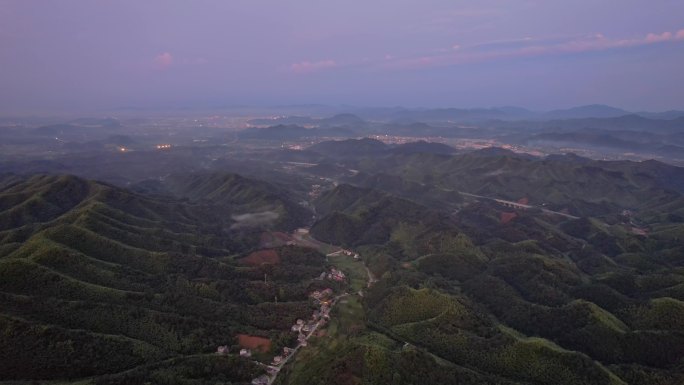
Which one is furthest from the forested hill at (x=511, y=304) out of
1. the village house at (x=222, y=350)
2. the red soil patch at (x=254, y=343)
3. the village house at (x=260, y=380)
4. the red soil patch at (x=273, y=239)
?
the village house at (x=222, y=350)

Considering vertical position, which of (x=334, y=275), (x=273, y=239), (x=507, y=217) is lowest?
(x=334, y=275)

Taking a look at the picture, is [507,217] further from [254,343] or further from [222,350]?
[222,350]

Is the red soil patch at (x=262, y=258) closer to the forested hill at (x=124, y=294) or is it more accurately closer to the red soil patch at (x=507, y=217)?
Result: the forested hill at (x=124, y=294)

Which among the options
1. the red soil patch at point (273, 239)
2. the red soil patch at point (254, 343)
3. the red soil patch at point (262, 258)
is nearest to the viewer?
the red soil patch at point (254, 343)

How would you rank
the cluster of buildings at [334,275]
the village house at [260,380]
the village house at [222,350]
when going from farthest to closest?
1. the cluster of buildings at [334,275]
2. the village house at [222,350]
3. the village house at [260,380]

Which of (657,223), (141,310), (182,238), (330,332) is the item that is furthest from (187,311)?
(657,223)

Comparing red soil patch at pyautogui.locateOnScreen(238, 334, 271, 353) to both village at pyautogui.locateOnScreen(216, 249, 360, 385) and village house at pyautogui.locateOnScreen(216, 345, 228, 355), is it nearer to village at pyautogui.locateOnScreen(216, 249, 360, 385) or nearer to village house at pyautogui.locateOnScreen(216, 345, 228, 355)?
village at pyautogui.locateOnScreen(216, 249, 360, 385)

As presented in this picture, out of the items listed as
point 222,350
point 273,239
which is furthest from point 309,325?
point 273,239
